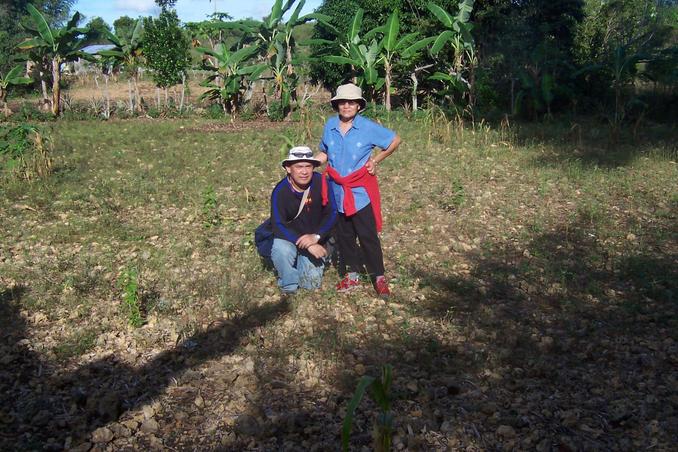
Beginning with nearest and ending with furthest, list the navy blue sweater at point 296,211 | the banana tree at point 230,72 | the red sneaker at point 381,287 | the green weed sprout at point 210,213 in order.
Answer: the navy blue sweater at point 296,211 < the red sneaker at point 381,287 < the green weed sprout at point 210,213 < the banana tree at point 230,72

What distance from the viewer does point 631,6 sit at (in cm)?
2075

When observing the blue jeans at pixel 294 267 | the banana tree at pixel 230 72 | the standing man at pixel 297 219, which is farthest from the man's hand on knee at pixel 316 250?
the banana tree at pixel 230 72

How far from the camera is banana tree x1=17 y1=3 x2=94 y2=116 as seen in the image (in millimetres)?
13844

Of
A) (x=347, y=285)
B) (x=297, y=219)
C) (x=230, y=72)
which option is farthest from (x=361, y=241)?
(x=230, y=72)

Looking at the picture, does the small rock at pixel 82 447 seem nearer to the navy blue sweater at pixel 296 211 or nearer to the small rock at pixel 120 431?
the small rock at pixel 120 431

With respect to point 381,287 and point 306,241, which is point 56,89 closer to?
point 306,241

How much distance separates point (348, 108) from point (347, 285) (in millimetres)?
1436

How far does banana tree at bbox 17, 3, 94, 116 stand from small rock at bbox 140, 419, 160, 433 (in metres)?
12.8

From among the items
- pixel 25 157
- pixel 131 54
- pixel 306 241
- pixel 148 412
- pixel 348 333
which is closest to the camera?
pixel 148 412

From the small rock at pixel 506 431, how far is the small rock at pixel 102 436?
202 cm

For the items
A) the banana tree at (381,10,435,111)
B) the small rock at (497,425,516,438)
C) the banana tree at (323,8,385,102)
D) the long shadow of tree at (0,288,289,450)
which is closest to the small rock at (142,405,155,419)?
the long shadow of tree at (0,288,289,450)

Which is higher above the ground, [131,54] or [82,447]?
[131,54]

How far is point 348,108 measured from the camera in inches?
179

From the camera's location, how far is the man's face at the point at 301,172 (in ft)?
15.0
